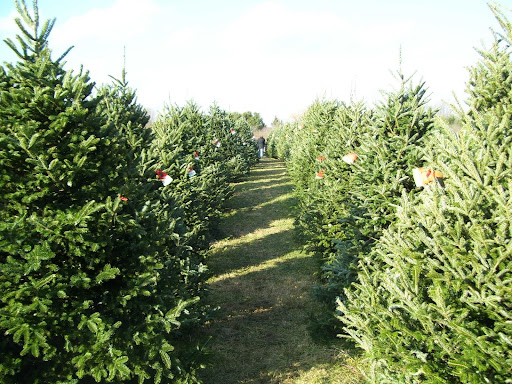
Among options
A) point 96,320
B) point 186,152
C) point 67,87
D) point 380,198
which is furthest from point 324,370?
point 186,152

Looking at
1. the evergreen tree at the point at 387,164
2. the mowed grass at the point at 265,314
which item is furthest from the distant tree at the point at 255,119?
the evergreen tree at the point at 387,164

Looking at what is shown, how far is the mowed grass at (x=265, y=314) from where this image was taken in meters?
5.40

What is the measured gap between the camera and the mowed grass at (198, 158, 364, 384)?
5.40 m

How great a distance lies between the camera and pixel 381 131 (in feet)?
20.2

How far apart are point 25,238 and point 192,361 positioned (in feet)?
6.98

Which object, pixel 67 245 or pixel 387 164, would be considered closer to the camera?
pixel 67 245

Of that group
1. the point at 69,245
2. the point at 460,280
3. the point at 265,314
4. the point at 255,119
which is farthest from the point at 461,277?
the point at 255,119

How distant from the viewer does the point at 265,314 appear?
735 centimetres

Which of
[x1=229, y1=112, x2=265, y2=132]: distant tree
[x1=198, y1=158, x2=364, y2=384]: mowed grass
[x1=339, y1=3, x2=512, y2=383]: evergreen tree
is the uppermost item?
[x1=229, y1=112, x2=265, y2=132]: distant tree

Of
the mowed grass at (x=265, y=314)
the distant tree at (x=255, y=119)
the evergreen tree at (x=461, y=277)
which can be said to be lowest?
the mowed grass at (x=265, y=314)

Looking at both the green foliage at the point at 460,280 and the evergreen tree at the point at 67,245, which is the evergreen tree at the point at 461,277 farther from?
the evergreen tree at the point at 67,245

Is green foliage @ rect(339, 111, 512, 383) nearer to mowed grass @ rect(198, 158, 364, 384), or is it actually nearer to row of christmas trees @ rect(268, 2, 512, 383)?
row of christmas trees @ rect(268, 2, 512, 383)

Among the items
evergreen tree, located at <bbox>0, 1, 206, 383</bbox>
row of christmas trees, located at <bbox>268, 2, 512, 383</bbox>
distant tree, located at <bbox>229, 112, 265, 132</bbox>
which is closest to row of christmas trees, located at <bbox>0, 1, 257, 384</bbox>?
evergreen tree, located at <bbox>0, 1, 206, 383</bbox>

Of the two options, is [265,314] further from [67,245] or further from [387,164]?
[67,245]
